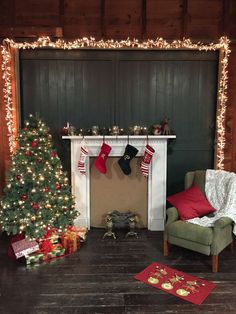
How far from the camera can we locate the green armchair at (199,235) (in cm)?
303

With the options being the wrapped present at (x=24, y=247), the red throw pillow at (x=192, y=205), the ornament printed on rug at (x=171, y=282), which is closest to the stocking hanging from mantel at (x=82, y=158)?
the wrapped present at (x=24, y=247)

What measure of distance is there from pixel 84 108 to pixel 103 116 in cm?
29

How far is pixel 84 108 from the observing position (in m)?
4.26

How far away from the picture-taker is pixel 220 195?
3.53 meters

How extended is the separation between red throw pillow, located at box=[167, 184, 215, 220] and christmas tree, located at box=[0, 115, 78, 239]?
1304 millimetres

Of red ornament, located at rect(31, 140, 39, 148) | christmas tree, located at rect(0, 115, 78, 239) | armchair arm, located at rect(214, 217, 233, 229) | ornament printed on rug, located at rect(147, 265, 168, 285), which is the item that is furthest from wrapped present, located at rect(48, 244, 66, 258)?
armchair arm, located at rect(214, 217, 233, 229)

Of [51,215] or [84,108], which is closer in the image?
[51,215]

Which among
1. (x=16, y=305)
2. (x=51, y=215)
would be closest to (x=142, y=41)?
(x=51, y=215)

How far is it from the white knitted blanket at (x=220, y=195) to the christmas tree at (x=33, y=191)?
5.12 ft

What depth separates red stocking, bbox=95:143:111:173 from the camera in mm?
3973

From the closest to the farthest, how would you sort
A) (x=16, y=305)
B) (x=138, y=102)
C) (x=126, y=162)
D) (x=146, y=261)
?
(x=16, y=305)
(x=146, y=261)
(x=126, y=162)
(x=138, y=102)

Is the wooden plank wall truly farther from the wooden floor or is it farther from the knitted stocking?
the wooden floor

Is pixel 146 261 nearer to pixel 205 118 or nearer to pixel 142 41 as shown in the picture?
pixel 205 118

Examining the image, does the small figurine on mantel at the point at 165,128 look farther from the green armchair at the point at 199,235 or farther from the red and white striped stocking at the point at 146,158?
the green armchair at the point at 199,235
